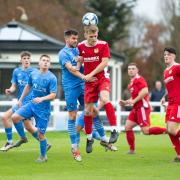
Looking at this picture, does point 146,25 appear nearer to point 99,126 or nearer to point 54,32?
point 54,32

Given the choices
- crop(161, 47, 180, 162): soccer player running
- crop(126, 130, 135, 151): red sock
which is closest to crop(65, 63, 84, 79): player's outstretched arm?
crop(161, 47, 180, 162): soccer player running

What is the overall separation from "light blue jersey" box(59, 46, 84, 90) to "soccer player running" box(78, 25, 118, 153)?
46cm

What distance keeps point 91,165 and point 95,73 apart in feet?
5.78

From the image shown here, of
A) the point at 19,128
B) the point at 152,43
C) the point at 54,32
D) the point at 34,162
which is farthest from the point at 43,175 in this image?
the point at 152,43

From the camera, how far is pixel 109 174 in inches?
535

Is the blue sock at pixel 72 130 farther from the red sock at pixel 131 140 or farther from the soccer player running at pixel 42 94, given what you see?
the red sock at pixel 131 140

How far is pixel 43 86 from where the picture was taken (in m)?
15.5

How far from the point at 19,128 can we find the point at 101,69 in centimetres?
383

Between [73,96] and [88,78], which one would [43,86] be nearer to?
[73,96]

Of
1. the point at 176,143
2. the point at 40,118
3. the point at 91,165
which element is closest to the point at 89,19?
the point at 40,118

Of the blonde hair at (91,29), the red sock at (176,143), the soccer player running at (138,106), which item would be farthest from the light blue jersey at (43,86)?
the soccer player running at (138,106)

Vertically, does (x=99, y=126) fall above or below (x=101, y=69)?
Answer: below

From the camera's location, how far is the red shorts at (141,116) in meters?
18.2

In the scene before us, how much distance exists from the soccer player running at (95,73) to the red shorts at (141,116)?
3074mm
